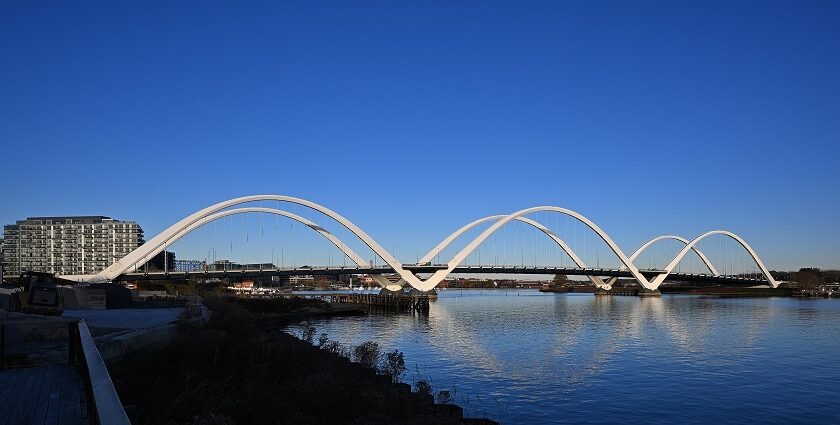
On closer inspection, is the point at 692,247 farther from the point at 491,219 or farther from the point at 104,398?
the point at 104,398

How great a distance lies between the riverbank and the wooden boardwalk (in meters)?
0.89

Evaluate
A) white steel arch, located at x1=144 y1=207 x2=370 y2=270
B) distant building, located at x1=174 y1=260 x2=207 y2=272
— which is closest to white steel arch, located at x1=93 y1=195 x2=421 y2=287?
white steel arch, located at x1=144 y1=207 x2=370 y2=270

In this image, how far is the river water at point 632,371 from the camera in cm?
1953

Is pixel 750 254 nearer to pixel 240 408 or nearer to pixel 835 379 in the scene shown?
pixel 835 379

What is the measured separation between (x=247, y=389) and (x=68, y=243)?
198 m

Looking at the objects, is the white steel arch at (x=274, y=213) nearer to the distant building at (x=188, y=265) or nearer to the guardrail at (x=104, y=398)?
the distant building at (x=188, y=265)

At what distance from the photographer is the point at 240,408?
1084 centimetres

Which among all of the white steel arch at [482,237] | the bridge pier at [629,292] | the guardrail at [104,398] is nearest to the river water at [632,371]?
the guardrail at [104,398]

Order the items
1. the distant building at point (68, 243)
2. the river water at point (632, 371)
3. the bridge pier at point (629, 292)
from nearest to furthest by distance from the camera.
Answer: the river water at point (632, 371) → the bridge pier at point (629, 292) → the distant building at point (68, 243)

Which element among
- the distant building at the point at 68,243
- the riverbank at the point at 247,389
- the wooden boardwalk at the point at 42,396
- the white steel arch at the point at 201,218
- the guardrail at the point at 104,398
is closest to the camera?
the guardrail at the point at 104,398

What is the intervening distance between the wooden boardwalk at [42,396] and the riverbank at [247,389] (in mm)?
887

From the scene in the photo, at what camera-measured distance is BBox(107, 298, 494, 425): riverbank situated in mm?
10742

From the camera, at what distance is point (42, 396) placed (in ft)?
31.9

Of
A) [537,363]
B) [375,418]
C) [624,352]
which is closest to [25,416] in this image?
[375,418]
